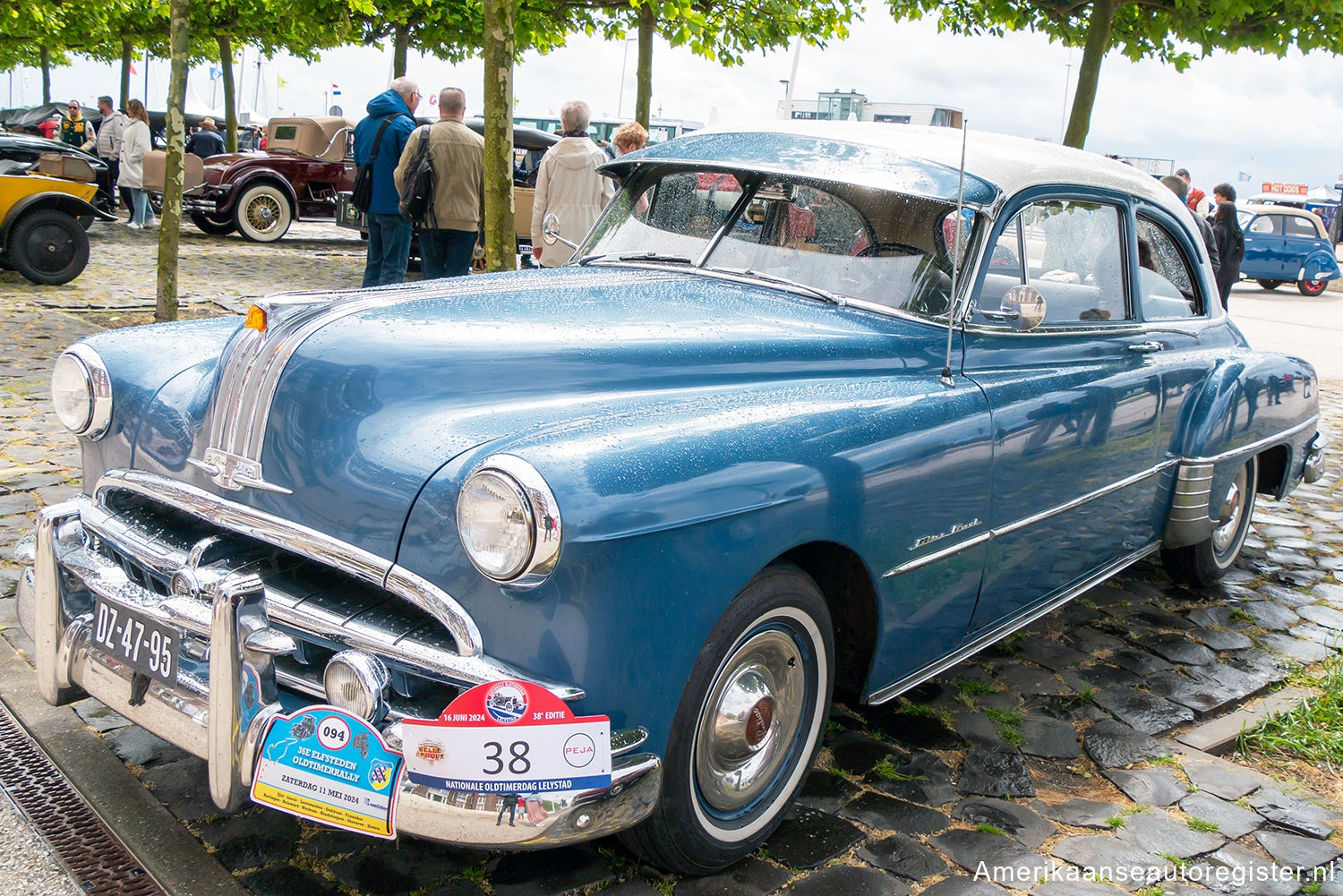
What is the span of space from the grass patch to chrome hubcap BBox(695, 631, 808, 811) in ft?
5.71

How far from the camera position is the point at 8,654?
3496 mm

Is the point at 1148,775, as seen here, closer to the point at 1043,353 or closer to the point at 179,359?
the point at 1043,353

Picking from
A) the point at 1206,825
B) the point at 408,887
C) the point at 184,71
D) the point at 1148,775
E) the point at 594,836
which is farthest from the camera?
the point at 184,71

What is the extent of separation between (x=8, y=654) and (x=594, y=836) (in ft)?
7.60

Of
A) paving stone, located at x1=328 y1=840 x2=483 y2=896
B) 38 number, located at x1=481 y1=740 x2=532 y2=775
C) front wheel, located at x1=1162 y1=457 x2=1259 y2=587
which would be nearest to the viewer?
38 number, located at x1=481 y1=740 x2=532 y2=775

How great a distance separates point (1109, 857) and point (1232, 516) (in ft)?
9.19


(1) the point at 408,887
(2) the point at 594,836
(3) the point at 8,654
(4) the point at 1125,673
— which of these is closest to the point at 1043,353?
(4) the point at 1125,673

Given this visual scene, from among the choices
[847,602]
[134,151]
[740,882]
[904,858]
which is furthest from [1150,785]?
[134,151]

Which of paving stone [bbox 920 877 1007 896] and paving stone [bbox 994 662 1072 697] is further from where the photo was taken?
paving stone [bbox 994 662 1072 697]

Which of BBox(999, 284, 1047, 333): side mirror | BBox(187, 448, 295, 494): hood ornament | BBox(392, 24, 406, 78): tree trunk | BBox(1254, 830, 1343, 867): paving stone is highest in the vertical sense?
BBox(392, 24, 406, 78): tree trunk

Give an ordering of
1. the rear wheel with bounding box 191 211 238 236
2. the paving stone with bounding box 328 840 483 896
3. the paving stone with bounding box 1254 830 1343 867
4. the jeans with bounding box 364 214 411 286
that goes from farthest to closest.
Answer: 1. the rear wheel with bounding box 191 211 238 236
2. the jeans with bounding box 364 214 411 286
3. the paving stone with bounding box 1254 830 1343 867
4. the paving stone with bounding box 328 840 483 896

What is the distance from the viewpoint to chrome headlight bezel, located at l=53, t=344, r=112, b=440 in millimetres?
3076

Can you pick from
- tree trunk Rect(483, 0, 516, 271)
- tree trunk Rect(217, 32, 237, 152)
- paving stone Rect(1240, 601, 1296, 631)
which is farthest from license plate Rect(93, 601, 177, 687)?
tree trunk Rect(217, 32, 237, 152)

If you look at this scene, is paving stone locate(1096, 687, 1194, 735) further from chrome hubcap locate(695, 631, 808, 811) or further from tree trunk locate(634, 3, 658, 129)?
tree trunk locate(634, 3, 658, 129)
